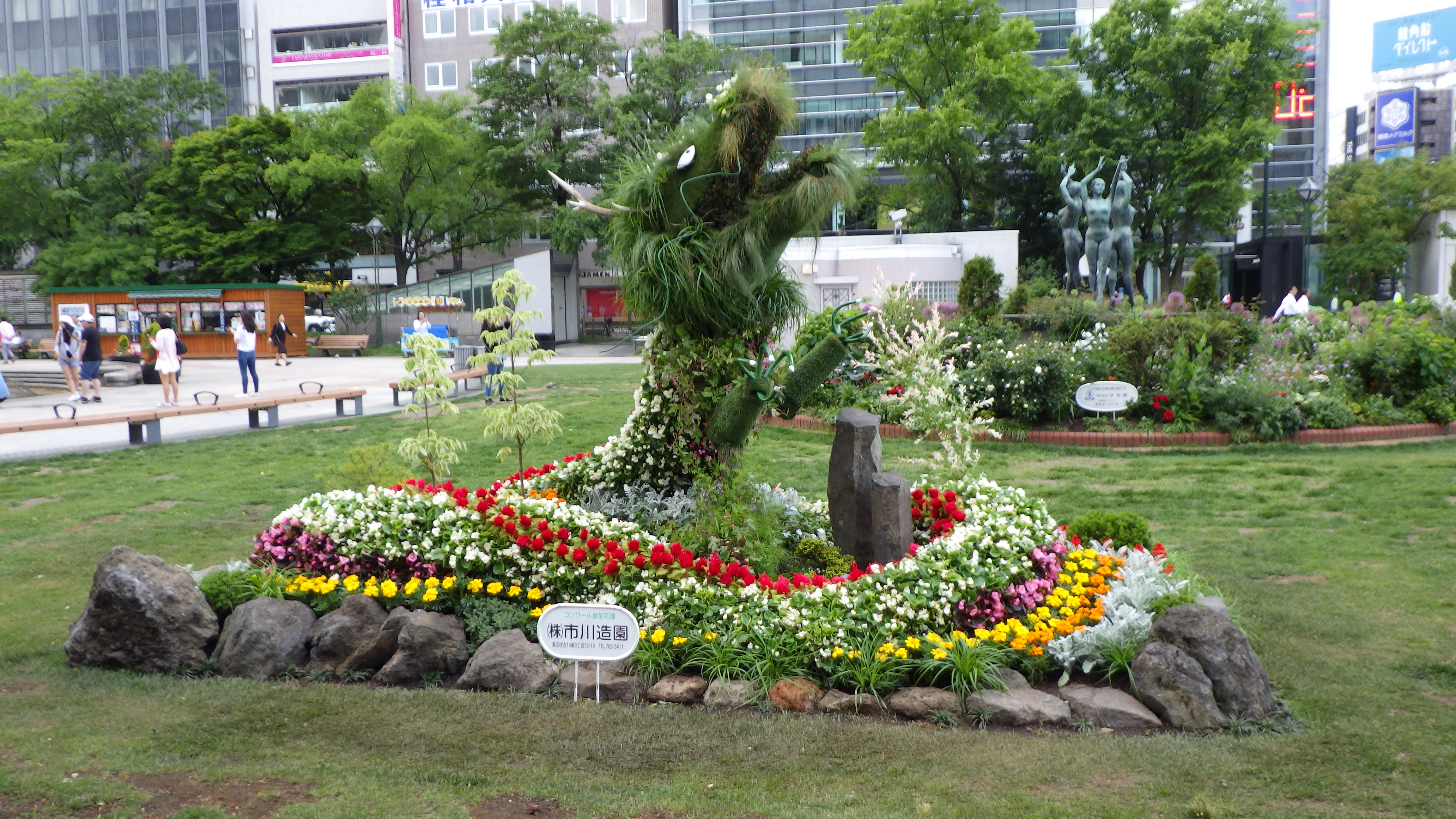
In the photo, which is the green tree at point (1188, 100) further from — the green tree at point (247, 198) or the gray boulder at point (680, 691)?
the gray boulder at point (680, 691)

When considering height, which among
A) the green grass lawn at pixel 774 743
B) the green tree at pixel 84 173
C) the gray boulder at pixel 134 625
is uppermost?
the green tree at pixel 84 173

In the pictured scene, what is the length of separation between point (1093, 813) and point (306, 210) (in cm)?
4018

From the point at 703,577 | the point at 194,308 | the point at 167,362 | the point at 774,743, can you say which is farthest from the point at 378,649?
the point at 194,308

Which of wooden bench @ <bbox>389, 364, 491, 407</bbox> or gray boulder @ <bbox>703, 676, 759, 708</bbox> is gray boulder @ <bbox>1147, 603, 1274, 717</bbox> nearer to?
gray boulder @ <bbox>703, 676, 759, 708</bbox>

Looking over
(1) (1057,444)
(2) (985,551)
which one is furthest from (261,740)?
(1) (1057,444)

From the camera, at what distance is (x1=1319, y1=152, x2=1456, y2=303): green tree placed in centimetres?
3625

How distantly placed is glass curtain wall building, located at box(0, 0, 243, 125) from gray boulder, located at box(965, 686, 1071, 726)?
6093 centimetres

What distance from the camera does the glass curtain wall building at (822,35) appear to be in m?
56.2

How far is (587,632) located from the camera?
4.67 m

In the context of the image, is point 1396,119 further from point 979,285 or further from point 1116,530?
point 1116,530

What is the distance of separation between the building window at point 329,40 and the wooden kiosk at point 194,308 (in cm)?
2841

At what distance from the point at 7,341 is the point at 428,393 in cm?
2678

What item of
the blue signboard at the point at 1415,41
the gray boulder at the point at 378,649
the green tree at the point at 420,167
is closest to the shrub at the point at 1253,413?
the gray boulder at the point at 378,649

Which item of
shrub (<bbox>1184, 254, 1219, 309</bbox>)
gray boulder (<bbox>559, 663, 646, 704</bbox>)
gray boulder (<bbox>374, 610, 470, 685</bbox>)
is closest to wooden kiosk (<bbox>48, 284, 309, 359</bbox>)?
shrub (<bbox>1184, 254, 1219, 309</bbox>)
